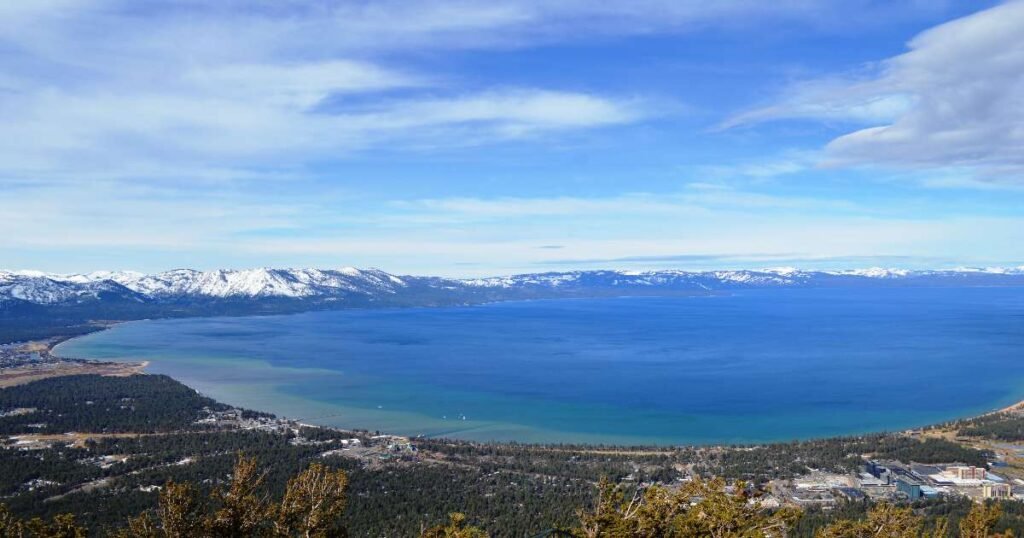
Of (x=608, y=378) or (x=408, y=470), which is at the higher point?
(x=408, y=470)

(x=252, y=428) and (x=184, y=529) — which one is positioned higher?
(x=184, y=529)

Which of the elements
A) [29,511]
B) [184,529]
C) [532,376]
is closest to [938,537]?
[184,529]

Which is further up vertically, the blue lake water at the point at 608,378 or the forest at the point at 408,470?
the forest at the point at 408,470

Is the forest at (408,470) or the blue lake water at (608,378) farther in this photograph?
the blue lake water at (608,378)

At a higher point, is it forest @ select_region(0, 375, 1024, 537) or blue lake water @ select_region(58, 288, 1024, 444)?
forest @ select_region(0, 375, 1024, 537)

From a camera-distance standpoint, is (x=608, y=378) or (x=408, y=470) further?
(x=608, y=378)

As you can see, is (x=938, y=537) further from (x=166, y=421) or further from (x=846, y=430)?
(x=166, y=421)

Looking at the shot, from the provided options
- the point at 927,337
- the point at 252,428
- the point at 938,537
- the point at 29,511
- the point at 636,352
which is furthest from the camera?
the point at 927,337

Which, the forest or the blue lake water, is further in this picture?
the blue lake water
